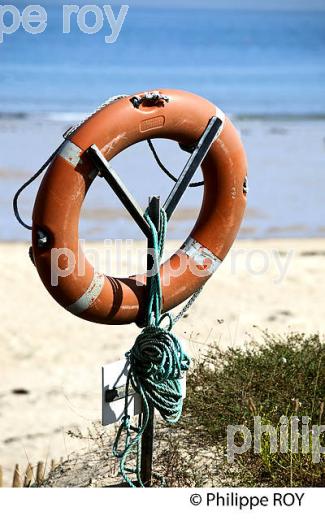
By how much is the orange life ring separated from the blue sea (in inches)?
216

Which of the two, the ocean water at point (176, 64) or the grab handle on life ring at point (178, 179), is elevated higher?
the ocean water at point (176, 64)

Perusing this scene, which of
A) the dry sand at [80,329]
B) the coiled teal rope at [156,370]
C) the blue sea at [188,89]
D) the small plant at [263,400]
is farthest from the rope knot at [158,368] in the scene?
the blue sea at [188,89]

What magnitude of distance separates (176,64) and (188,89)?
283 inches

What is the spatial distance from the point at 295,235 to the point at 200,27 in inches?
1535

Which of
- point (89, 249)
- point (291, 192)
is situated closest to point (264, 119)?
point (291, 192)

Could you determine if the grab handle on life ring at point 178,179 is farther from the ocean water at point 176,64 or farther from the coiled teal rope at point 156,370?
the ocean water at point 176,64

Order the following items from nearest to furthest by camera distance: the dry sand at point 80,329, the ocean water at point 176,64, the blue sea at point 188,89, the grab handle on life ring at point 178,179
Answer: the grab handle on life ring at point 178,179 < the dry sand at point 80,329 < the blue sea at point 188,89 < the ocean water at point 176,64

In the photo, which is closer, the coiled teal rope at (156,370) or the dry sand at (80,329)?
the coiled teal rope at (156,370)

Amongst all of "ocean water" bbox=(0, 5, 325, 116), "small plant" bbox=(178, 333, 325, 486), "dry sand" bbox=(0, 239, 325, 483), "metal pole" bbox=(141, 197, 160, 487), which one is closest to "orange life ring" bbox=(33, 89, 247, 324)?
"metal pole" bbox=(141, 197, 160, 487)

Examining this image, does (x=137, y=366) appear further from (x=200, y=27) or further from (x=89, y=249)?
(x=200, y=27)

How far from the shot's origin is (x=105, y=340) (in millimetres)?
6398

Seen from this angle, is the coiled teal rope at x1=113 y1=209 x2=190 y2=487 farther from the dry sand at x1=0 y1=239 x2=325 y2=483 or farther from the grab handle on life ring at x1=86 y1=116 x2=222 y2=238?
the dry sand at x1=0 y1=239 x2=325 y2=483

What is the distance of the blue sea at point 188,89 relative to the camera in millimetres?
10930

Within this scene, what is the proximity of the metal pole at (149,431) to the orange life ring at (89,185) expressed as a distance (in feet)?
0.60
